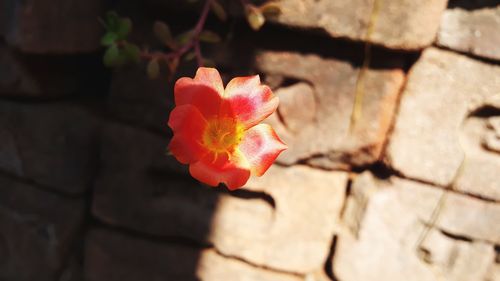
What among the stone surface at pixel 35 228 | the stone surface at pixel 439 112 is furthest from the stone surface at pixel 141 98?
the stone surface at pixel 439 112

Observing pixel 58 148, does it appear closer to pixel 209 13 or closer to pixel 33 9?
pixel 33 9

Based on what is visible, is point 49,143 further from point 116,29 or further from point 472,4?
point 472,4

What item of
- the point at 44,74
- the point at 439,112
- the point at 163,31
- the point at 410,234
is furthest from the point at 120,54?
the point at 410,234

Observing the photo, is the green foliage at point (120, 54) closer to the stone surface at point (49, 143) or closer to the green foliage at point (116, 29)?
the green foliage at point (116, 29)

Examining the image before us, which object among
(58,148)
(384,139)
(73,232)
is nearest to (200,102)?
(384,139)

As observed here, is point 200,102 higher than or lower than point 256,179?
higher

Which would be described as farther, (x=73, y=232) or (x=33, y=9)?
(x=73, y=232)

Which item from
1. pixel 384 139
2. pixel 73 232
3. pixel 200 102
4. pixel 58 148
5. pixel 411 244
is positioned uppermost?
pixel 200 102

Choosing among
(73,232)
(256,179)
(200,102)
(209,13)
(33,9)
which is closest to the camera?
Answer: (200,102)
